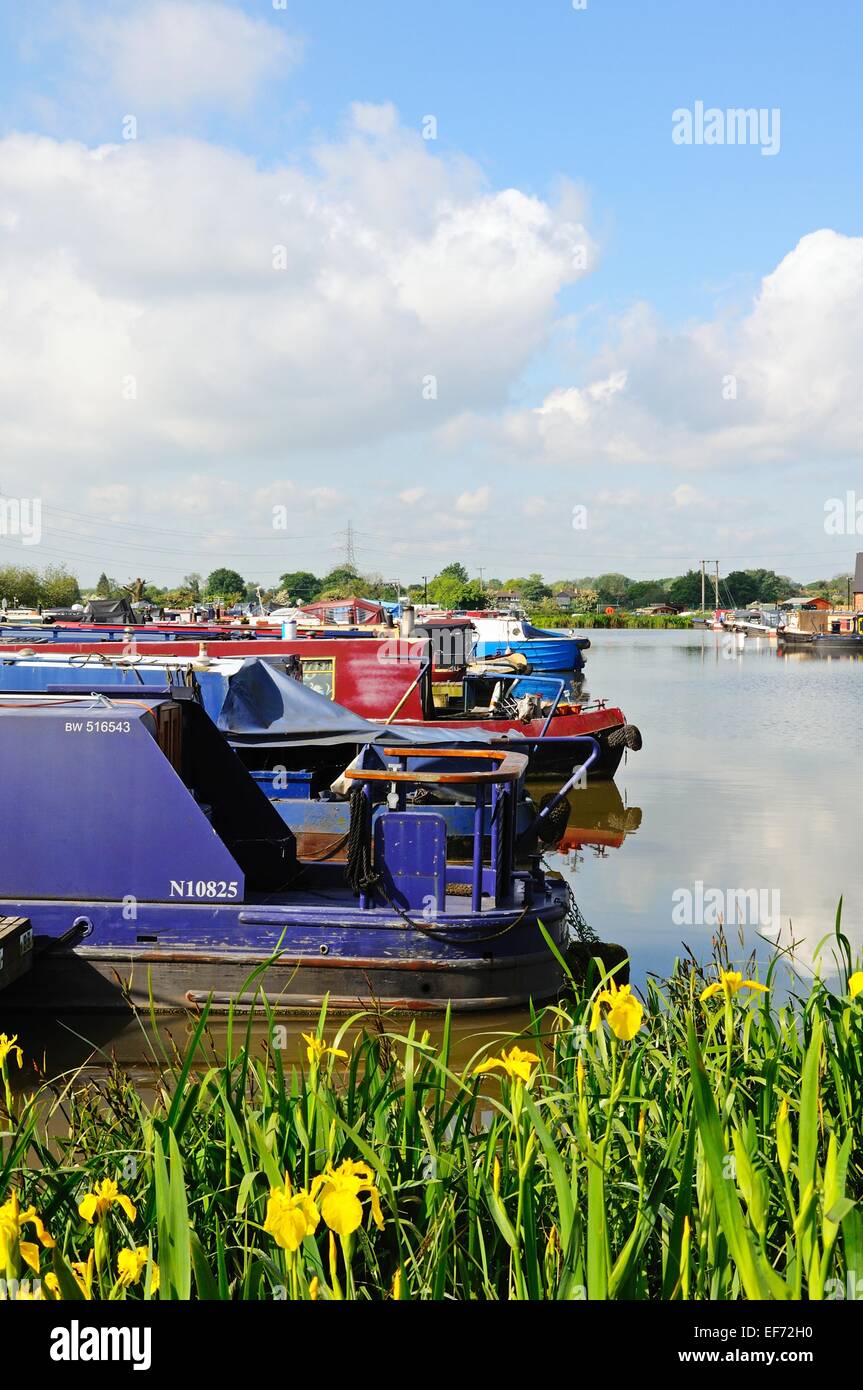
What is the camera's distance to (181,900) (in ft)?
27.6

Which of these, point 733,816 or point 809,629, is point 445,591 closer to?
point 809,629

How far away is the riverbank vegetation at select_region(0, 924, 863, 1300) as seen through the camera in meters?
2.44

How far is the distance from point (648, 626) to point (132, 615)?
96865 millimetres

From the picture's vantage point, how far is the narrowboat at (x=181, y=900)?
823cm

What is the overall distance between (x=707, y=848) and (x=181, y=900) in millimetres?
9560

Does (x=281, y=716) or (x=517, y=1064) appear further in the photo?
(x=281, y=716)

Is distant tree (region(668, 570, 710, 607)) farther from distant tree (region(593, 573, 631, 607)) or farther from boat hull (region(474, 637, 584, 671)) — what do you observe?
boat hull (region(474, 637, 584, 671))

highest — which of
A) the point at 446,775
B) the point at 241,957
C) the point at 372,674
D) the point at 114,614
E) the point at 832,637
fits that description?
the point at 114,614

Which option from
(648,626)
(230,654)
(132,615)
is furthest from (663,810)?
(648,626)

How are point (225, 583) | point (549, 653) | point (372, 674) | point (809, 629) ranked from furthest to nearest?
point (225, 583), point (809, 629), point (549, 653), point (372, 674)

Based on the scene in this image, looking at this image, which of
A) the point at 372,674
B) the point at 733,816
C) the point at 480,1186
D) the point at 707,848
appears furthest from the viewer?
the point at 733,816

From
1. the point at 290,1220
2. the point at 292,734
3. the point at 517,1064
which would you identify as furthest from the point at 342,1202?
the point at 292,734

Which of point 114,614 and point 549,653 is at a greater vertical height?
point 114,614

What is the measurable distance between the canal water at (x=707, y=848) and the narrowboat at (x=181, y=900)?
317mm
